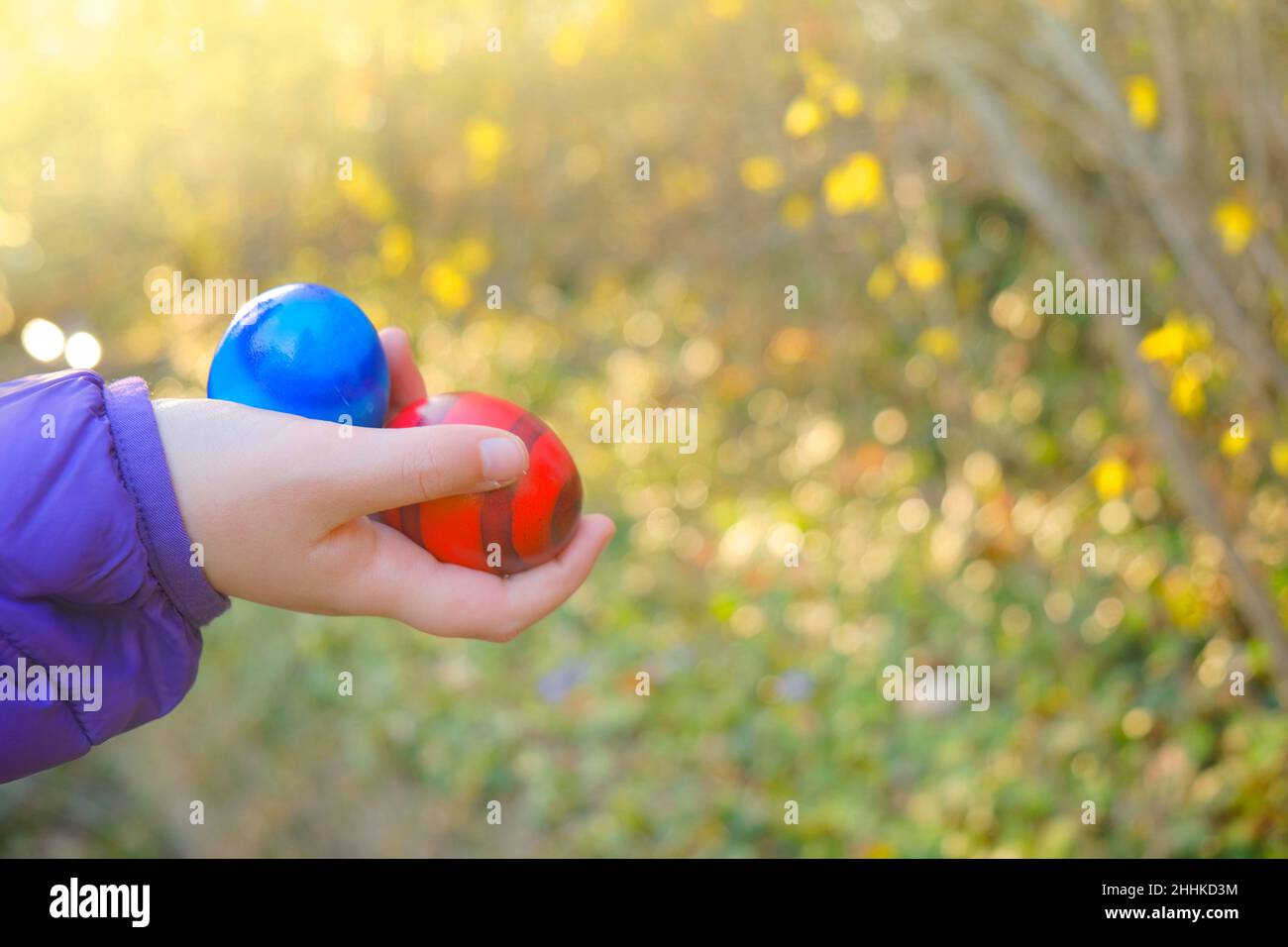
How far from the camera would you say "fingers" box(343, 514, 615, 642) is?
160cm

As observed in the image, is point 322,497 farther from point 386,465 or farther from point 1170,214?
point 1170,214

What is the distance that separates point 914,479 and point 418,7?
280 centimetres

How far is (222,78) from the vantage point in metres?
3.72

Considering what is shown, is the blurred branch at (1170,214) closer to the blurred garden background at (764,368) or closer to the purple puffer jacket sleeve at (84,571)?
the blurred garden background at (764,368)

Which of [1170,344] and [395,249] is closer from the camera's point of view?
[1170,344]

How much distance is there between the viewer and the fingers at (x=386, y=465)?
1.45 meters

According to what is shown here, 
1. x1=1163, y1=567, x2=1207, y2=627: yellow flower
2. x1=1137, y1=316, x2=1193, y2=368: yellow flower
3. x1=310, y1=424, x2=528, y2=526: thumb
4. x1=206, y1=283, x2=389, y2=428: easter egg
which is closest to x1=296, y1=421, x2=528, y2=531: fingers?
x1=310, y1=424, x2=528, y2=526: thumb

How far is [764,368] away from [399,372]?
392cm

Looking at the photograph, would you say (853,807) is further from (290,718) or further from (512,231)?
(512,231)

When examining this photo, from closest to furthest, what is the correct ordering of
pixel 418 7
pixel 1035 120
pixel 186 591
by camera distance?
pixel 186 591, pixel 418 7, pixel 1035 120

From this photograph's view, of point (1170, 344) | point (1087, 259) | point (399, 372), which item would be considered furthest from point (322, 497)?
point (1087, 259)

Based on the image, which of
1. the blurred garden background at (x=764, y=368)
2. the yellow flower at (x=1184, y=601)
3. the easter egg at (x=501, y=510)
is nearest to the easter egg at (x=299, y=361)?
the easter egg at (x=501, y=510)

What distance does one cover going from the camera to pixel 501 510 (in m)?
1.69
